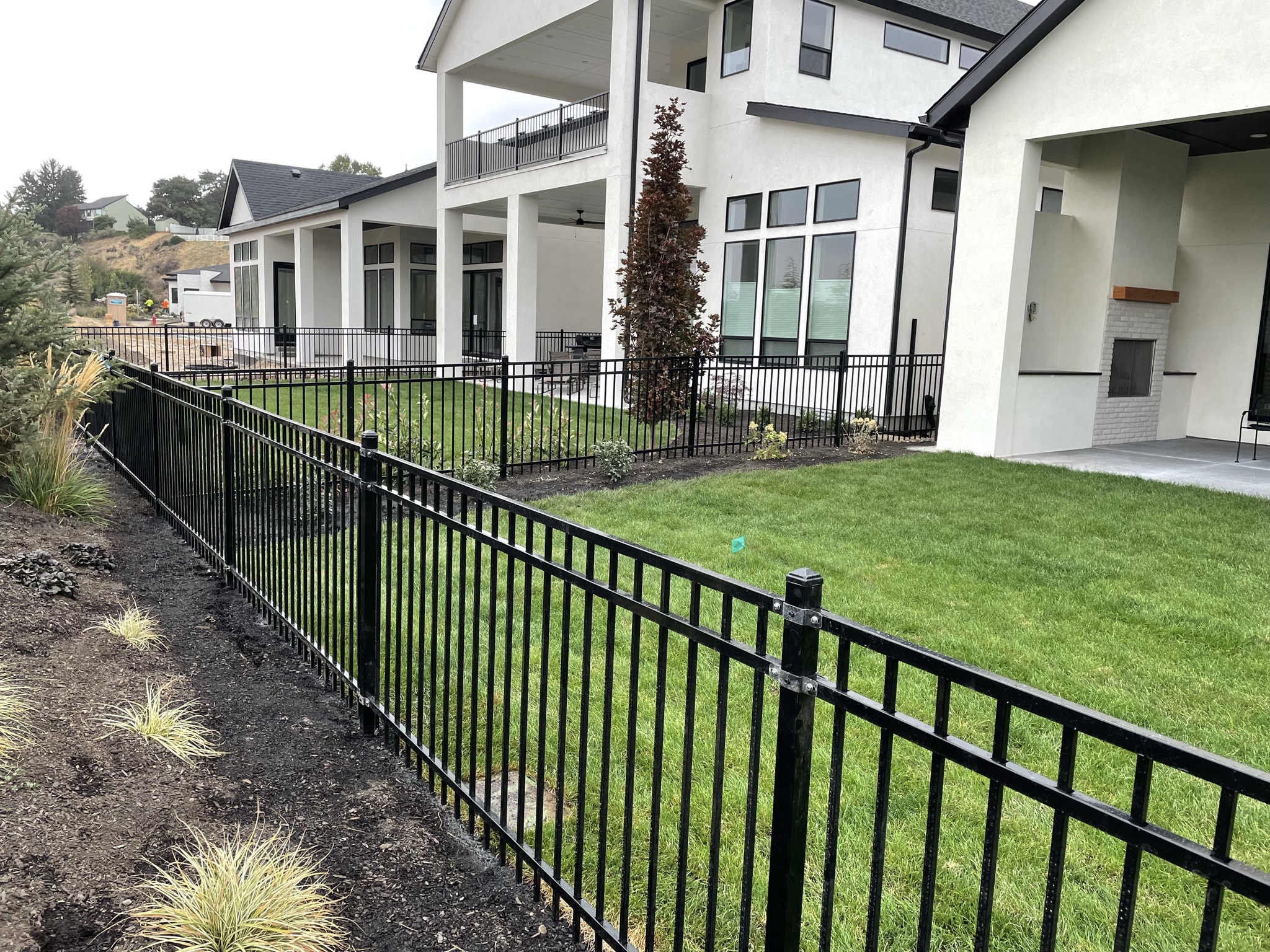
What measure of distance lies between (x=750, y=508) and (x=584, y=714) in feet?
20.0

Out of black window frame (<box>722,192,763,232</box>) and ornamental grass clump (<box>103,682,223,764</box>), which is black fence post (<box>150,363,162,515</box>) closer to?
ornamental grass clump (<box>103,682,223,764</box>)

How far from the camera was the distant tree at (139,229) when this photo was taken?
105375 millimetres

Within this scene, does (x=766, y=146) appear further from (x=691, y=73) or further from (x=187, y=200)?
(x=187, y=200)

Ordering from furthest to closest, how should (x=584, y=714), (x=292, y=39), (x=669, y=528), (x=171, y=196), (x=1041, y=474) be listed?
1. (x=171, y=196)
2. (x=292, y=39)
3. (x=1041, y=474)
4. (x=669, y=528)
5. (x=584, y=714)

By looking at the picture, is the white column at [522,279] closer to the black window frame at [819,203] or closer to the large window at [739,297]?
the large window at [739,297]

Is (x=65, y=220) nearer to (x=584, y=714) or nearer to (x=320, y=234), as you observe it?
(x=320, y=234)

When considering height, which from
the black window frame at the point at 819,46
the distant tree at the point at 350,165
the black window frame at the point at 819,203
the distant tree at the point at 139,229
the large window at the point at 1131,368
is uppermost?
the distant tree at the point at 350,165

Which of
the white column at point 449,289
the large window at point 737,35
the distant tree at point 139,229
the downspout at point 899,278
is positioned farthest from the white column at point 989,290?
the distant tree at point 139,229

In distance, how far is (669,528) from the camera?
7.84m

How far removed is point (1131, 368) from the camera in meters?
13.7

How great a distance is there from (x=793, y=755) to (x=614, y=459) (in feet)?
26.3

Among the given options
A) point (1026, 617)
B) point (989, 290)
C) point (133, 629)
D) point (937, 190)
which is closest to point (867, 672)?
point (1026, 617)

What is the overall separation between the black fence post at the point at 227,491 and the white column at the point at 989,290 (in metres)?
9.57

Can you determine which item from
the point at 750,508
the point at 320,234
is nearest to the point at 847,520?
the point at 750,508
